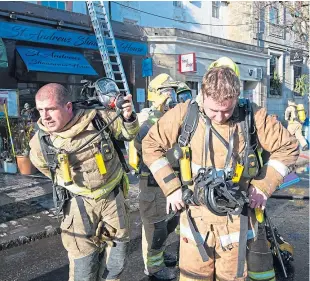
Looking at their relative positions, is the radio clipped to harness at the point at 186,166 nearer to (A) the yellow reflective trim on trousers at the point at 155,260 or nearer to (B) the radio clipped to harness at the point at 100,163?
(B) the radio clipped to harness at the point at 100,163

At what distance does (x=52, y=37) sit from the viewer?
10406 mm

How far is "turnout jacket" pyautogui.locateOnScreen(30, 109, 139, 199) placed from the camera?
8.61 ft

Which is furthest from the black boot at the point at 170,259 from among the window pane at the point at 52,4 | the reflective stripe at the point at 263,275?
the window pane at the point at 52,4

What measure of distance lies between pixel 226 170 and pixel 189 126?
0.35 m

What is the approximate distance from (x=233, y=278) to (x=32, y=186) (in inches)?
199

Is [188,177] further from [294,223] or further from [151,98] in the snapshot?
[294,223]

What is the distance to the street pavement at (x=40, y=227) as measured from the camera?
3.79 metres

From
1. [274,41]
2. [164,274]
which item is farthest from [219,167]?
[274,41]

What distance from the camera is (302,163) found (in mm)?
10117

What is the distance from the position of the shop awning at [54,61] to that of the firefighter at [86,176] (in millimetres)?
7246

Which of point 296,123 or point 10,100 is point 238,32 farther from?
point 10,100

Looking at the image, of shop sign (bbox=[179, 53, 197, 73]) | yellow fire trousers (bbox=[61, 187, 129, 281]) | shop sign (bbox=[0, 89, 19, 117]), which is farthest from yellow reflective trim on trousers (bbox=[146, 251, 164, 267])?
shop sign (bbox=[179, 53, 197, 73])

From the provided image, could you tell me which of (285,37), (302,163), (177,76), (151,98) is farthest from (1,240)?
(285,37)

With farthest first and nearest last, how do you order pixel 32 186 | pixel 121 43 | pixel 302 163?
pixel 121 43 < pixel 302 163 < pixel 32 186
